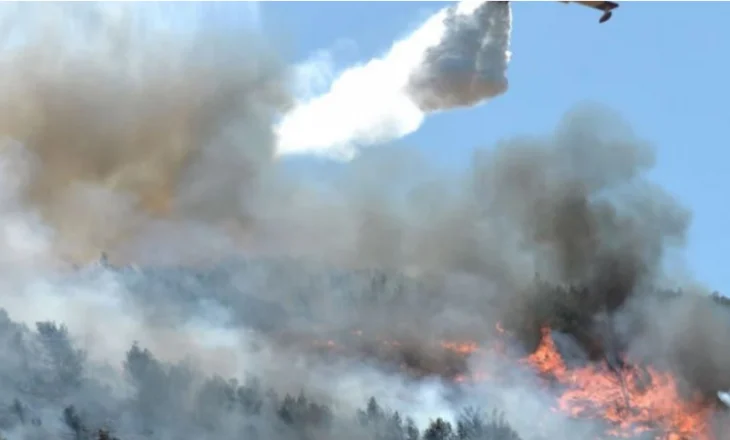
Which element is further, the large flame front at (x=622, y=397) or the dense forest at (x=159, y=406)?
the large flame front at (x=622, y=397)

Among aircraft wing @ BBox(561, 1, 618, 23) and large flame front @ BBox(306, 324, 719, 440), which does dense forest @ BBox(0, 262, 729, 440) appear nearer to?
large flame front @ BBox(306, 324, 719, 440)

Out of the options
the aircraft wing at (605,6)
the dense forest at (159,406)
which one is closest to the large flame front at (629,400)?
the dense forest at (159,406)

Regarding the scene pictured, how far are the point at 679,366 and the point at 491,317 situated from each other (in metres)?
16.2

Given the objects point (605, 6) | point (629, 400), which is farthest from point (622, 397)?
point (605, 6)

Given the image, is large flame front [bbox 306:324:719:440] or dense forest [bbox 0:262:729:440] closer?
dense forest [bbox 0:262:729:440]

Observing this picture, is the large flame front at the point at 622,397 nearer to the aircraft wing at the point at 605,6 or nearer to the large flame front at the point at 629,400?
the large flame front at the point at 629,400

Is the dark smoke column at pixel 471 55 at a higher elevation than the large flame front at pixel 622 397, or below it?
higher

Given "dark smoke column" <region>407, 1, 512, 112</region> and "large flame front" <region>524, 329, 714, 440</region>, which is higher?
"dark smoke column" <region>407, 1, 512, 112</region>

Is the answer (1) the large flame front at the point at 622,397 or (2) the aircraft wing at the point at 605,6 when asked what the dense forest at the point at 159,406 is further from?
(2) the aircraft wing at the point at 605,6

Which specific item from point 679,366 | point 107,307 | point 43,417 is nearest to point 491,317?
point 679,366

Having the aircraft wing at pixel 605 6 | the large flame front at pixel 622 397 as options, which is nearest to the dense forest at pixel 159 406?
the large flame front at pixel 622 397

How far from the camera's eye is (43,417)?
6650 centimetres

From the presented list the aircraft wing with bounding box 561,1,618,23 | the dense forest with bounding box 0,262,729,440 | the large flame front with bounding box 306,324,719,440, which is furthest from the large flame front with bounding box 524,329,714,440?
the aircraft wing with bounding box 561,1,618,23

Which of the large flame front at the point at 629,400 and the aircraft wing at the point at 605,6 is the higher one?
the aircraft wing at the point at 605,6
